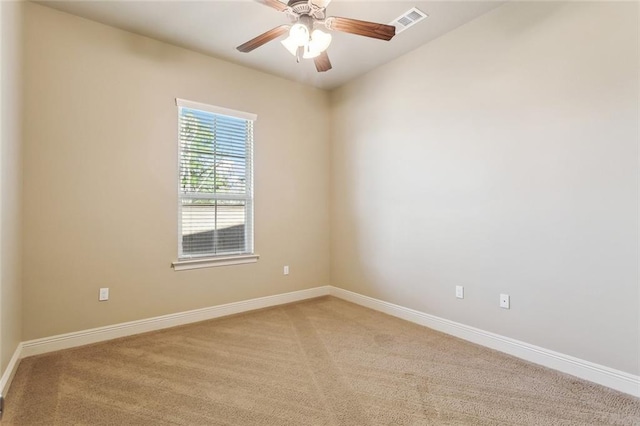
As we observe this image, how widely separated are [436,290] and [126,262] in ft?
9.84

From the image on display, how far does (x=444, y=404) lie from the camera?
6.41 feet

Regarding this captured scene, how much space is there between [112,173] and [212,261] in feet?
4.22

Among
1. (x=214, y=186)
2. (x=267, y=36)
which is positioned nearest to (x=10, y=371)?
(x=214, y=186)

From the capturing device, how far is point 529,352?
8.23 ft

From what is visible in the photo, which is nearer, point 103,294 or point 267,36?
point 267,36

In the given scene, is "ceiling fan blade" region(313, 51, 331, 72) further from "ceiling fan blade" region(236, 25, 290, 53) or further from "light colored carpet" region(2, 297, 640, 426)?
"light colored carpet" region(2, 297, 640, 426)

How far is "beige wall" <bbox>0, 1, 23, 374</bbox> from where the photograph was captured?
2.00 m

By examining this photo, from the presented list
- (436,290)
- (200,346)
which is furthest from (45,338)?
(436,290)

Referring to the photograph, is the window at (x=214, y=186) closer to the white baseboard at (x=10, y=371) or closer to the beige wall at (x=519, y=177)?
the white baseboard at (x=10, y=371)

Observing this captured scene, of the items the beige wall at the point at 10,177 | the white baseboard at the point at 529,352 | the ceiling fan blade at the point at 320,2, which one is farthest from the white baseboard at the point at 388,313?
the ceiling fan blade at the point at 320,2

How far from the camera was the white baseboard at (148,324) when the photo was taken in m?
2.62

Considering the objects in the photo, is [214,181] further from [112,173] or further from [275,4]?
[275,4]

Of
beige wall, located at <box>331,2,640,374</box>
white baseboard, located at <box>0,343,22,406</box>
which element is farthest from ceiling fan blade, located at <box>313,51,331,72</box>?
white baseboard, located at <box>0,343,22,406</box>

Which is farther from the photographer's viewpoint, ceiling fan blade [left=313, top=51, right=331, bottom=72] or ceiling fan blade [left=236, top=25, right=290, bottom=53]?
ceiling fan blade [left=313, top=51, right=331, bottom=72]
